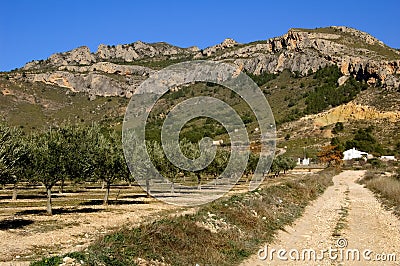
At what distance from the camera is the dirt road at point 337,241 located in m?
15.2

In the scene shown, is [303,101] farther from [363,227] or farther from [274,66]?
[363,227]

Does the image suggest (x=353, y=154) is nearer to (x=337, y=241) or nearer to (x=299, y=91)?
(x=299, y=91)

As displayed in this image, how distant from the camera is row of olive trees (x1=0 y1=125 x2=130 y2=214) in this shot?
28359 millimetres

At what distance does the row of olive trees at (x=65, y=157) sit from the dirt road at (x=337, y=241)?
584 inches

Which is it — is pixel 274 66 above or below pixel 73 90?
above

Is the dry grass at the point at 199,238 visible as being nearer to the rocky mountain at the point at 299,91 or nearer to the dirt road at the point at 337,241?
the dirt road at the point at 337,241

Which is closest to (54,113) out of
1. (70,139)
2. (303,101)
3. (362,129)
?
(303,101)

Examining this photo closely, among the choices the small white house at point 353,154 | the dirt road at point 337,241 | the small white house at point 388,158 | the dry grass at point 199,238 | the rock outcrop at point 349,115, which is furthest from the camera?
the rock outcrop at point 349,115

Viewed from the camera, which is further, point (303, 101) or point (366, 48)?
point (366, 48)

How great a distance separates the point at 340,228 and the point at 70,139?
18308mm

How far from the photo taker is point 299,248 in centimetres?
1720

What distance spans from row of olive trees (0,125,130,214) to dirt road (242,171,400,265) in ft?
48.7

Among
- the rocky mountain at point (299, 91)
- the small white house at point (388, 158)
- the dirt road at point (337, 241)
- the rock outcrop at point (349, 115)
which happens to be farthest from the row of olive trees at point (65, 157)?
the rock outcrop at point (349, 115)

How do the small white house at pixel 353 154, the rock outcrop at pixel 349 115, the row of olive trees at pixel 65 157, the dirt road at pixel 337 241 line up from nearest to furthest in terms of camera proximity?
the dirt road at pixel 337 241
the row of olive trees at pixel 65 157
the small white house at pixel 353 154
the rock outcrop at pixel 349 115
